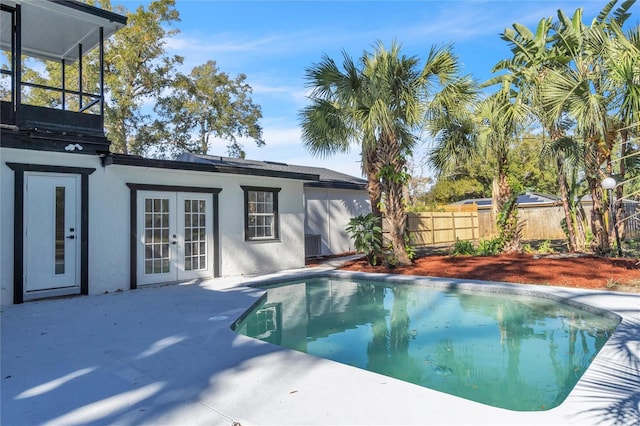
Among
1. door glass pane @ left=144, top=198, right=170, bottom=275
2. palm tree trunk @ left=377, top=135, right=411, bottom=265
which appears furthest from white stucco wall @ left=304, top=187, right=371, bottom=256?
door glass pane @ left=144, top=198, right=170, bottom=275

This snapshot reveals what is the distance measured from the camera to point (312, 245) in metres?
14.4

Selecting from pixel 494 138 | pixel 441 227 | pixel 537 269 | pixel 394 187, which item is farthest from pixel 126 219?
pixel 441 227

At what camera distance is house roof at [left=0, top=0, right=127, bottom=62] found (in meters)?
6.83

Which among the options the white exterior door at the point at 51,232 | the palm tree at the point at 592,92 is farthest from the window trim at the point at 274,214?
the palm tree at the point at 592,92

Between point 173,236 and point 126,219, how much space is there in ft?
3.79

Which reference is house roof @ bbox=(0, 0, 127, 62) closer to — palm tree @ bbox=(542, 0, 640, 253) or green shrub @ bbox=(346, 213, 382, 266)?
green shrub @ bbox=(346, 213, 382, 266)

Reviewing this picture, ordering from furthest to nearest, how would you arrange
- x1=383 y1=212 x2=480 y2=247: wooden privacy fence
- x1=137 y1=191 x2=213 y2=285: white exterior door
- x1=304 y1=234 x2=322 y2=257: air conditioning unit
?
x1=383 y1=212 x2=480 y2=247: wooden privacy fence → x1=304 y1=234 x2=322 y2=257: air conditioning unit → x1=137 y1=191 x2=213 y2=285: white exterior door

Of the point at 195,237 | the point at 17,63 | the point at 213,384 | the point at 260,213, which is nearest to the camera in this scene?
the point at 213,384

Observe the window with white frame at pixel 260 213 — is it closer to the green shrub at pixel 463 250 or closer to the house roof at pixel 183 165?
the house roof at pixel 183 165

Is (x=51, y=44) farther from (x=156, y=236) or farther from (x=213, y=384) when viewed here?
(x=213, y=384)

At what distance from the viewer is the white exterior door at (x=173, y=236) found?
9031mm

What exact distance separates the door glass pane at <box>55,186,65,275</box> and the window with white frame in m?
4.30

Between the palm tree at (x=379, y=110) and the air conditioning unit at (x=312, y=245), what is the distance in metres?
3.33

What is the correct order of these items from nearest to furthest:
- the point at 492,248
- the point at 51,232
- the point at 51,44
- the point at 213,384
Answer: the point at 213,384, the point at 51,232, the point at 51,44, the point at 492,248
